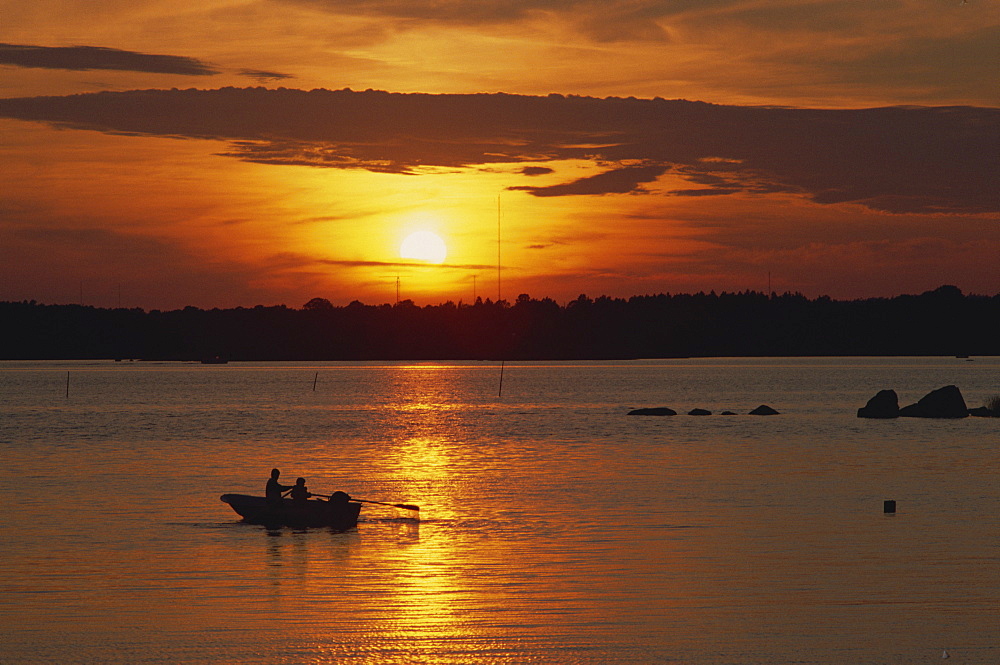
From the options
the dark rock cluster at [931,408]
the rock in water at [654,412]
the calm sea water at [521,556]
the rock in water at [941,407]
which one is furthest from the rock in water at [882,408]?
the calm sea water at [521,556]

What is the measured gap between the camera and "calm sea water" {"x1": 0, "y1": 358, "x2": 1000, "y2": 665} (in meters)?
22.2

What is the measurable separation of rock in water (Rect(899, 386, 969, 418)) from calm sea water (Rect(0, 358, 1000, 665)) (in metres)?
23.4

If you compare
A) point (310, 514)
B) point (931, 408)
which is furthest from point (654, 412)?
point (310, 514)

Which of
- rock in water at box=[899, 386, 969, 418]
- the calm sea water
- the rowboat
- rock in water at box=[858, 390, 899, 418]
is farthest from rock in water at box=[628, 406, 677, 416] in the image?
the rowboat

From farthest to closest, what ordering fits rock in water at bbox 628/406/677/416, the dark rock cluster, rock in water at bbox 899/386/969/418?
rock in water at bbox 628/406/677/416 → the dark rock cluster → rock in water at bbox 899/386/969/418

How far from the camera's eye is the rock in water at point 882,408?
102 metres

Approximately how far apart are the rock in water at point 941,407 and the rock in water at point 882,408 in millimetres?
1499

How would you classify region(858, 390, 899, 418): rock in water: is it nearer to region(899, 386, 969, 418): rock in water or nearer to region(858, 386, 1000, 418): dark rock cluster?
region(858, 386, 1000, 418): dark rock cluster

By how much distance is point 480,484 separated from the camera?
54.6 m

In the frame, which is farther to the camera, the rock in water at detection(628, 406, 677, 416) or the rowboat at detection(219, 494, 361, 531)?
the rock in water at detection(628, 406, 677, 416)

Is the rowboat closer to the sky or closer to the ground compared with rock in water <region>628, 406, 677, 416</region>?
closer to the sky

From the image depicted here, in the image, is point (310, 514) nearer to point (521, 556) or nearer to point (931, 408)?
point (521, 556)

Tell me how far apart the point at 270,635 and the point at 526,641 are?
520 cm

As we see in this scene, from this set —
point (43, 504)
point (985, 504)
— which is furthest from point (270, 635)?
point (985, 504)
